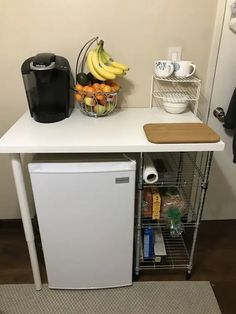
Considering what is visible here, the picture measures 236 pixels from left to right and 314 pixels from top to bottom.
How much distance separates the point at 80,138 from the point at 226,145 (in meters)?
1.01

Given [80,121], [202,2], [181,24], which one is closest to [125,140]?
[80,121]

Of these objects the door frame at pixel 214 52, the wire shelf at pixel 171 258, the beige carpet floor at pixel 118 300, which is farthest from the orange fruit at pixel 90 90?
the beige carpet floor at pixel 118 300

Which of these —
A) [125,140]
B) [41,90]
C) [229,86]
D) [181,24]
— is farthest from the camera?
[229,86]

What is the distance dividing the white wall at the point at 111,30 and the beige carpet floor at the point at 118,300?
1154mm

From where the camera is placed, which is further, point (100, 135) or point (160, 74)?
point (160, 74)

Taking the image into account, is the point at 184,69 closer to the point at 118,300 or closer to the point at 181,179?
the point at 181,179

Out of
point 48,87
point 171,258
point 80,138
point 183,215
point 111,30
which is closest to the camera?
point 80,138

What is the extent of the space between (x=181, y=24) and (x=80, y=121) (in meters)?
0.74

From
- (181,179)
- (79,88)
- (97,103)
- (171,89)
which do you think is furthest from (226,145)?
(79,88)

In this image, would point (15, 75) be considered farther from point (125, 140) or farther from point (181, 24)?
point (181, 24)

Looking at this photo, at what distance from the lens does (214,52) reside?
148 centimetres

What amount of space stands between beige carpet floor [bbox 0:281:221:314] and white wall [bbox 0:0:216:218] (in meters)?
1.15

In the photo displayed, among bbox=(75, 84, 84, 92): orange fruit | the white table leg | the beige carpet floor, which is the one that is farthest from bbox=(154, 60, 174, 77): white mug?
the beige carpet floor

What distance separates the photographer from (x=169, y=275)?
162 centimetres
